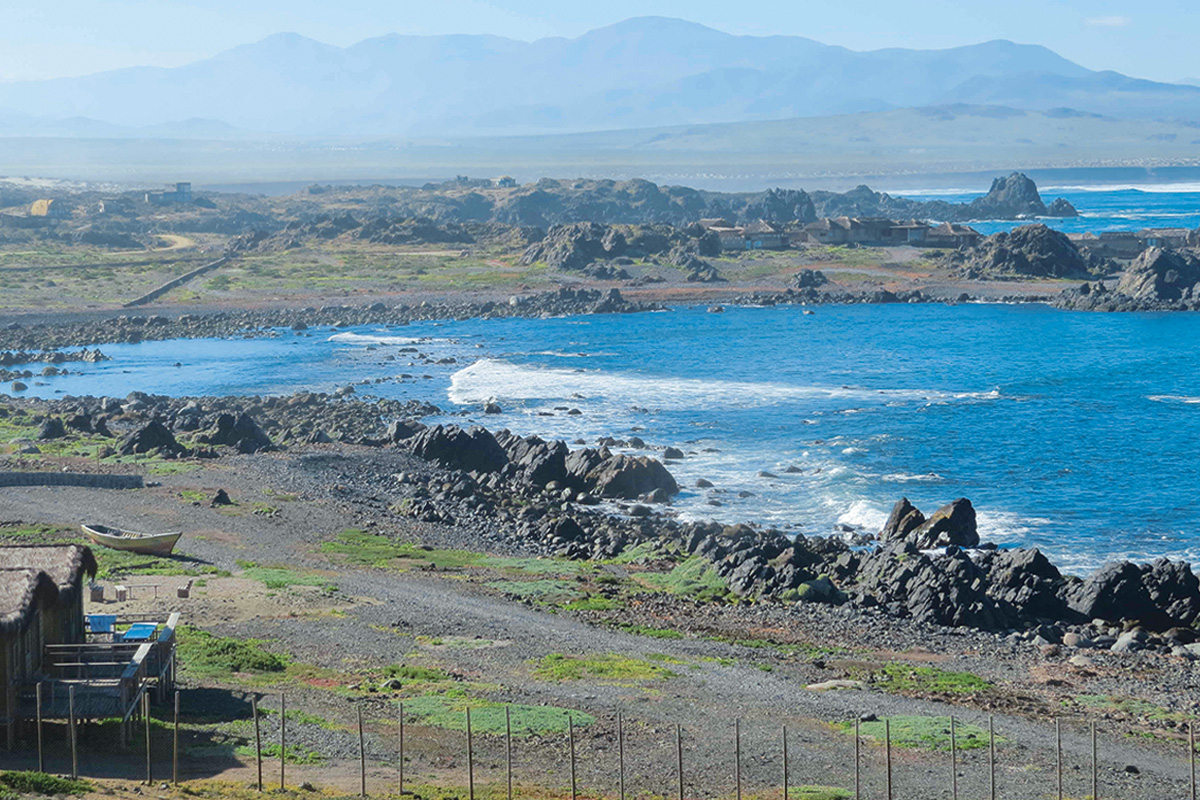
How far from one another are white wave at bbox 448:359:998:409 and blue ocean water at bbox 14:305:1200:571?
0.27 metres

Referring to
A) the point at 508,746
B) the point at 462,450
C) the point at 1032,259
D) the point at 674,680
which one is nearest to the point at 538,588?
the point at 674,680

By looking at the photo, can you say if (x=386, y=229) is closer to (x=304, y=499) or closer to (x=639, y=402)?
(x=639, y=402)

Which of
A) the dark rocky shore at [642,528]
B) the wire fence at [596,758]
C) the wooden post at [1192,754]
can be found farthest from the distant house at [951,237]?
the wire fence at [596,758]

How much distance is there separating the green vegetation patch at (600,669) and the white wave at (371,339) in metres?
78.8

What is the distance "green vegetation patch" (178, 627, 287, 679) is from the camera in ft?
101

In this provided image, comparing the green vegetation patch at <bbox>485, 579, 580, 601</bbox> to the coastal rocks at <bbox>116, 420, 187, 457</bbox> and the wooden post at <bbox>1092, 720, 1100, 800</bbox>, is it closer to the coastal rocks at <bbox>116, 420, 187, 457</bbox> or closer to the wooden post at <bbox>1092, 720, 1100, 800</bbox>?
the wooden post at <bbox>1092, 720, 1100, 800</bbox>

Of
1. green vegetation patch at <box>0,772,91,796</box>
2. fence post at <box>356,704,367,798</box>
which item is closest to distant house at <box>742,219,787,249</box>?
fence post at <box>356,704,367,798</box>

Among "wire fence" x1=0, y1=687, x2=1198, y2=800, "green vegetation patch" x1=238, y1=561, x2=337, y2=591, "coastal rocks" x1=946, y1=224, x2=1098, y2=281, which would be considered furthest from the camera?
"coastal rocks" x1=946, y1=224, x2=1098, y2=281

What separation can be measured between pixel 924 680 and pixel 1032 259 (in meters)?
119

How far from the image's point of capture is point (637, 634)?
120 ft

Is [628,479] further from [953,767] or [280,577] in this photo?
[953,767]

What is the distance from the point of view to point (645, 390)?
8588 centimetres

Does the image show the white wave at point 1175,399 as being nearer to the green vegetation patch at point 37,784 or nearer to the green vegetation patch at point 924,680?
the green vegetation patch at point 924,680

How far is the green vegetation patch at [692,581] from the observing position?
42.7 m
